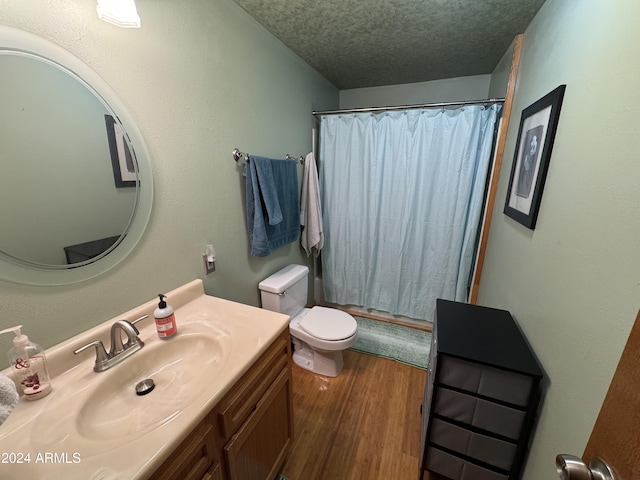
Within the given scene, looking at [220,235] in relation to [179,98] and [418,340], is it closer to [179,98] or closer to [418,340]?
[179,98]

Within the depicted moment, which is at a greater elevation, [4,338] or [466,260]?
[4,338]

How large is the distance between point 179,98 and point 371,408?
2022 millimetres

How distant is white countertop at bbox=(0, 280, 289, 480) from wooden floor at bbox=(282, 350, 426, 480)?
2.77 feet

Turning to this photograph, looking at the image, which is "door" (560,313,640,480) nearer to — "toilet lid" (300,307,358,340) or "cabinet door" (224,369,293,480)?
"cabinet door" (224,369,293,480)

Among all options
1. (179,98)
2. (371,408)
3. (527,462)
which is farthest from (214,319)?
(527,462)

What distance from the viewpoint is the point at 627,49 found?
67 centimetres

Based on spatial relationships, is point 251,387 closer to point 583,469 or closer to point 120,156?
point 583,469

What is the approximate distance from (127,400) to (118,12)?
123cm

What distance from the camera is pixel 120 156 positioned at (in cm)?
94

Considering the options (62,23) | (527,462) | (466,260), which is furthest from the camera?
(466,260)

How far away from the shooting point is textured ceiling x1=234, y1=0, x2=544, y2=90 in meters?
1.36

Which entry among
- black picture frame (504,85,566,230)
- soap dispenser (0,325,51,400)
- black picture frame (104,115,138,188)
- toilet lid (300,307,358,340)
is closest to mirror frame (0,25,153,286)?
black picture frame (104,115,138,188)

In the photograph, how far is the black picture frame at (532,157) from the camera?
1007 mm

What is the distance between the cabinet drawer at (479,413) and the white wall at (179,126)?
3.95ft
